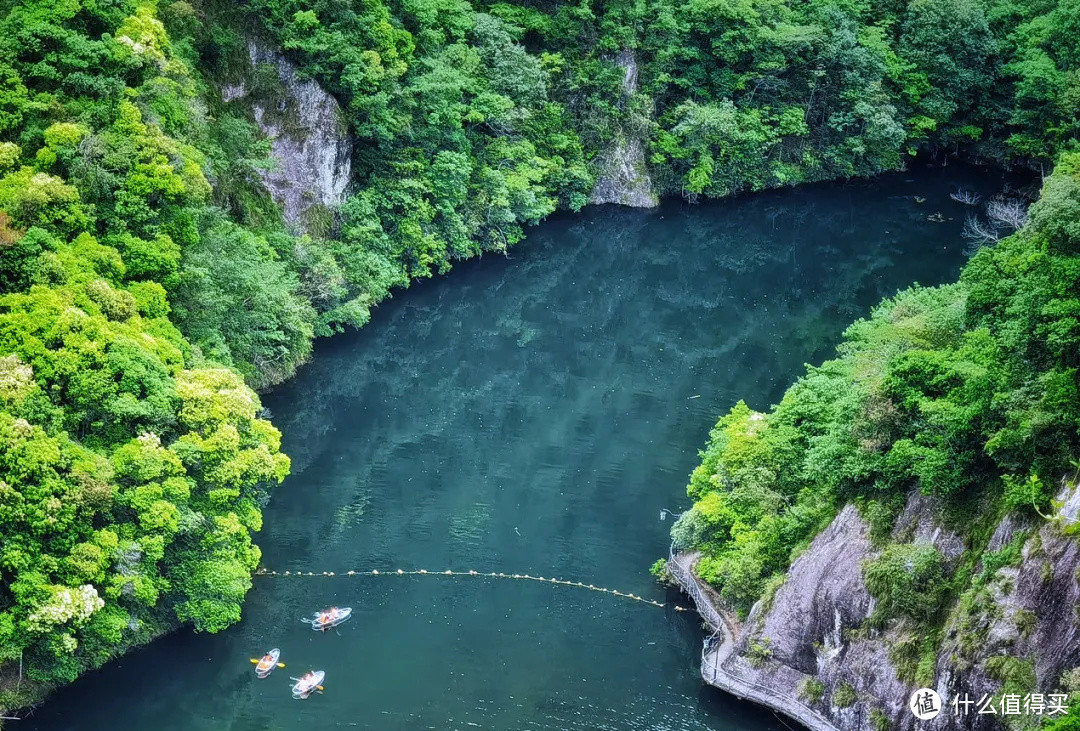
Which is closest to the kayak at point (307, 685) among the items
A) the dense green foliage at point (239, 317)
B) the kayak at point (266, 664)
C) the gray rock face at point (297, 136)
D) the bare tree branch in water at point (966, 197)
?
the kayak at point (266, 664)

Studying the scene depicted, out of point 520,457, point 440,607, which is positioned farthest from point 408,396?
point 440,607

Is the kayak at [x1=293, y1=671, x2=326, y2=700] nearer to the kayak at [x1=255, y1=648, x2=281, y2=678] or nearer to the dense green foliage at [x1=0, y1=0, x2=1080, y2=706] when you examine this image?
the kayak at [x1=255, y1=648, x2=281, y2=678]

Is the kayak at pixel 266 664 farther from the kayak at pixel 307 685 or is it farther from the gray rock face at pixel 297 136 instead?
the gray rock face at pixel 297 136

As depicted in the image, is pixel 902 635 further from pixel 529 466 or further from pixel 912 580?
pixel 529 466

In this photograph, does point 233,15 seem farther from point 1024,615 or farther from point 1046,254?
point 1024,615

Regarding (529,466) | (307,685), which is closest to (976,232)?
(529,466)

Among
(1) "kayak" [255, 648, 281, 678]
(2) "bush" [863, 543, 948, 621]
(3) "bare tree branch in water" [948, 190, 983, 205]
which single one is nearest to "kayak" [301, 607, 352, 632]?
(1) "kayak" [255, 648, 281, 678]
